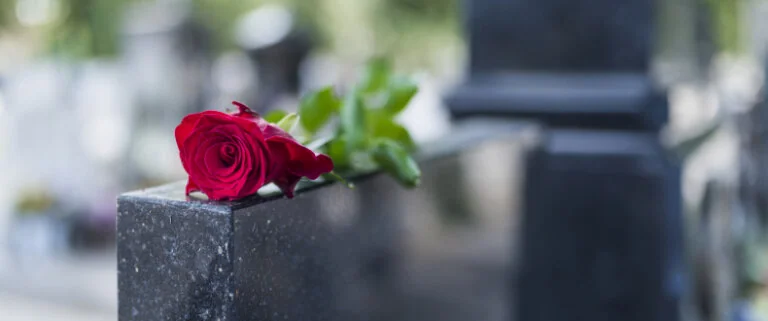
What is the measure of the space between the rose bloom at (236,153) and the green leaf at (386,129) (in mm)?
528

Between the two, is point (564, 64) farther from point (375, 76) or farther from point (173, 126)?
point (173, 126)

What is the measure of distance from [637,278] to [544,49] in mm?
972

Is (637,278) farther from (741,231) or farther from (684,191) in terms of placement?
(741,231)

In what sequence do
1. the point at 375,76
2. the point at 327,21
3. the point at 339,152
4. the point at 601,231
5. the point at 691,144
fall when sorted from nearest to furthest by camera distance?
the point at 339,152, the point at 375,76, the point at 601,231, the point at 691,144, the point at 327,21

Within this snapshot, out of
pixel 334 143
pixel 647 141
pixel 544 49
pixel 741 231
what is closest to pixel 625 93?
pixel 647 141

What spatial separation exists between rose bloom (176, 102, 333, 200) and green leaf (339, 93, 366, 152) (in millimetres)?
380

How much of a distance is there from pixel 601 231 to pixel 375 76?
126 centimetres

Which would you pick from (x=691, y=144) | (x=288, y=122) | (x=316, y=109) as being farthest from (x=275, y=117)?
(x=691, y=144)

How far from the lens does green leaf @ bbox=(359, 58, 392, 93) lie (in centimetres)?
177

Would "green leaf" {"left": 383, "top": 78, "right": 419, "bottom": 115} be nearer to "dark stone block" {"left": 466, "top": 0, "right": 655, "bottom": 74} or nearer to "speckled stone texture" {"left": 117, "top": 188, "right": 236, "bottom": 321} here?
"speckled stone texture" {"left": 117, "top": 188, "right": 236, "bottom": 321}

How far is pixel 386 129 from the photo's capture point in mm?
1638

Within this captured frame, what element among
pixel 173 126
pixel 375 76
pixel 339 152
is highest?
pixel 173 126

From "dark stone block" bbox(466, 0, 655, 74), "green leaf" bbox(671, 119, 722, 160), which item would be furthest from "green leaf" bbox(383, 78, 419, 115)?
"green leaf" bbox(671, 119, 722, 160)

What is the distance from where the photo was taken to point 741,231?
4910mm
